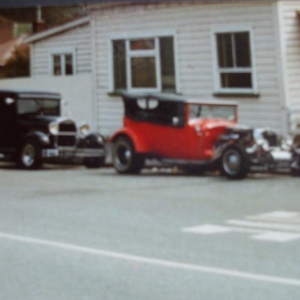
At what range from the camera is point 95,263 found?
8.26 feet

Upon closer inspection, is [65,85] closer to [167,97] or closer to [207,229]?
[207,229]

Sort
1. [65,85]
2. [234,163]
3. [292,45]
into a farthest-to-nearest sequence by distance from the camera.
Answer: [234,163], [65,85], [292,45]

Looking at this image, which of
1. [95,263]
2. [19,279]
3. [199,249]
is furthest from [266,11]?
[19,279]

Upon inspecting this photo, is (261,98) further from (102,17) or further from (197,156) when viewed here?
(197,156)

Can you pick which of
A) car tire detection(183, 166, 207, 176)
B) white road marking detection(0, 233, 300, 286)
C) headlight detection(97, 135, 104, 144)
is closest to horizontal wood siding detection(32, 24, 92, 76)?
white road marking detection(0, 233, 300, 286)

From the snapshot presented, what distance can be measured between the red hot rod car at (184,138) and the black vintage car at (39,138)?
291mm

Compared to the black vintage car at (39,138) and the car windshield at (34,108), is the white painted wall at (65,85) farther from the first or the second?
the car windshield at (34,108)

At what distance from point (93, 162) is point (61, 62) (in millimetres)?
2789

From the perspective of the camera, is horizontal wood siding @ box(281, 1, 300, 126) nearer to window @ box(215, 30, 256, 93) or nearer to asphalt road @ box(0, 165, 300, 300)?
window @ box(215, 30, 256, 93)

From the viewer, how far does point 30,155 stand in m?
6.02

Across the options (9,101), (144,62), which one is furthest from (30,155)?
(144,62)

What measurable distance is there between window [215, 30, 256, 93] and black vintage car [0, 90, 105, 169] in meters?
1.77

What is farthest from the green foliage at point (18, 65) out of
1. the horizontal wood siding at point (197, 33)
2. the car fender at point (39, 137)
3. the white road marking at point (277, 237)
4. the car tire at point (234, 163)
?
the car fender at point (39, 137)

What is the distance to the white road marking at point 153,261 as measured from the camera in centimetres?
220
